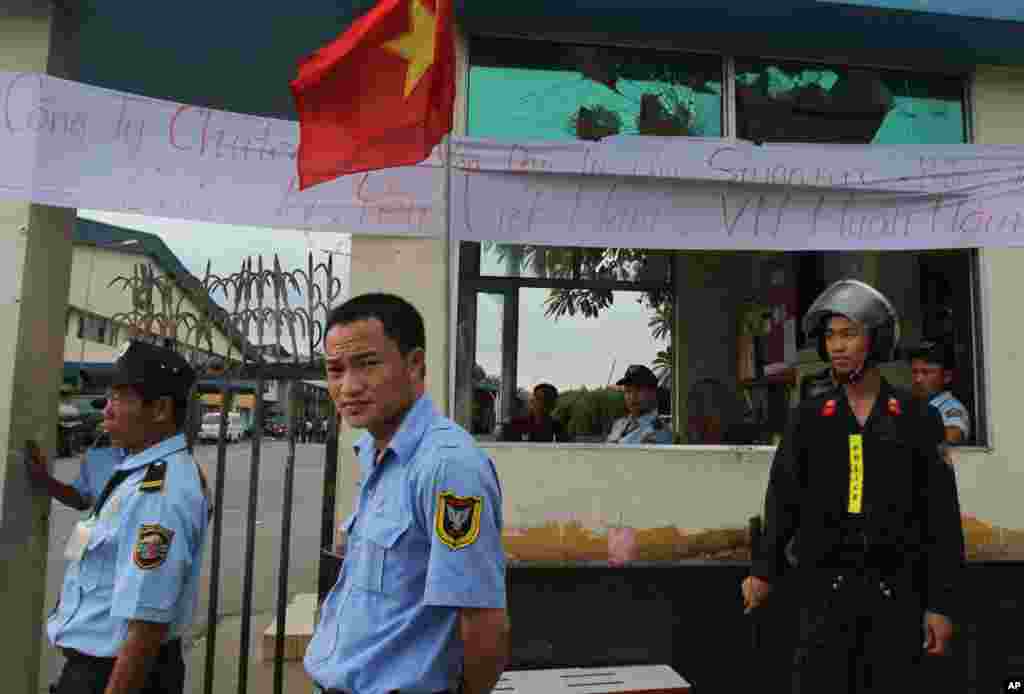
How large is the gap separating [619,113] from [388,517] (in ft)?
9.96

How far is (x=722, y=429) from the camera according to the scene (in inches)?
192

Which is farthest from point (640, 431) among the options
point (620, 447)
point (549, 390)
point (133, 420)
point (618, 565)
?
point (133, 420)

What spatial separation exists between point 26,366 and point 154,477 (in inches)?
62.9

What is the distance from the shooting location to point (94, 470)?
3199 millimetres

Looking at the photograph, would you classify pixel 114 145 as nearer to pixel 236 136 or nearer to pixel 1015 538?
pixel 236 136

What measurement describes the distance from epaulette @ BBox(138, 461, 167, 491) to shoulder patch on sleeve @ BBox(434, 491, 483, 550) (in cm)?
109

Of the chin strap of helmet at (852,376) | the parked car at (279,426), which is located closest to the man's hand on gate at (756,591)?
the chin strap of helmet at (852,376)

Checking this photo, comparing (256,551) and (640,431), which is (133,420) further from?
(256,551)

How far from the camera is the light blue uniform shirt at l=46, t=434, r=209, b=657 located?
6.52ft

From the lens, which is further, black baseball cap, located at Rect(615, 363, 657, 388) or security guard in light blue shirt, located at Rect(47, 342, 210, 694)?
black baseball cap, located at Rect(615, 363, 657, 388)

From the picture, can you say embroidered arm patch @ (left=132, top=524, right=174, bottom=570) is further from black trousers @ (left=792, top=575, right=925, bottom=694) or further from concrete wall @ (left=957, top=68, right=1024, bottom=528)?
concrete wall @ (left=957, top=68, right=1024, bottom=528)

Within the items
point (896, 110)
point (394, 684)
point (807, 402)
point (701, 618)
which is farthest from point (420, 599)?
point (896, 110)

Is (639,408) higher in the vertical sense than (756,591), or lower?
higher

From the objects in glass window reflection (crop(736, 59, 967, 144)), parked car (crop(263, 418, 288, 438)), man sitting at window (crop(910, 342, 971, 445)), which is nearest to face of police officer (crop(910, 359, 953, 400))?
man sitting at window (crop(910, 342, 971, 445))
